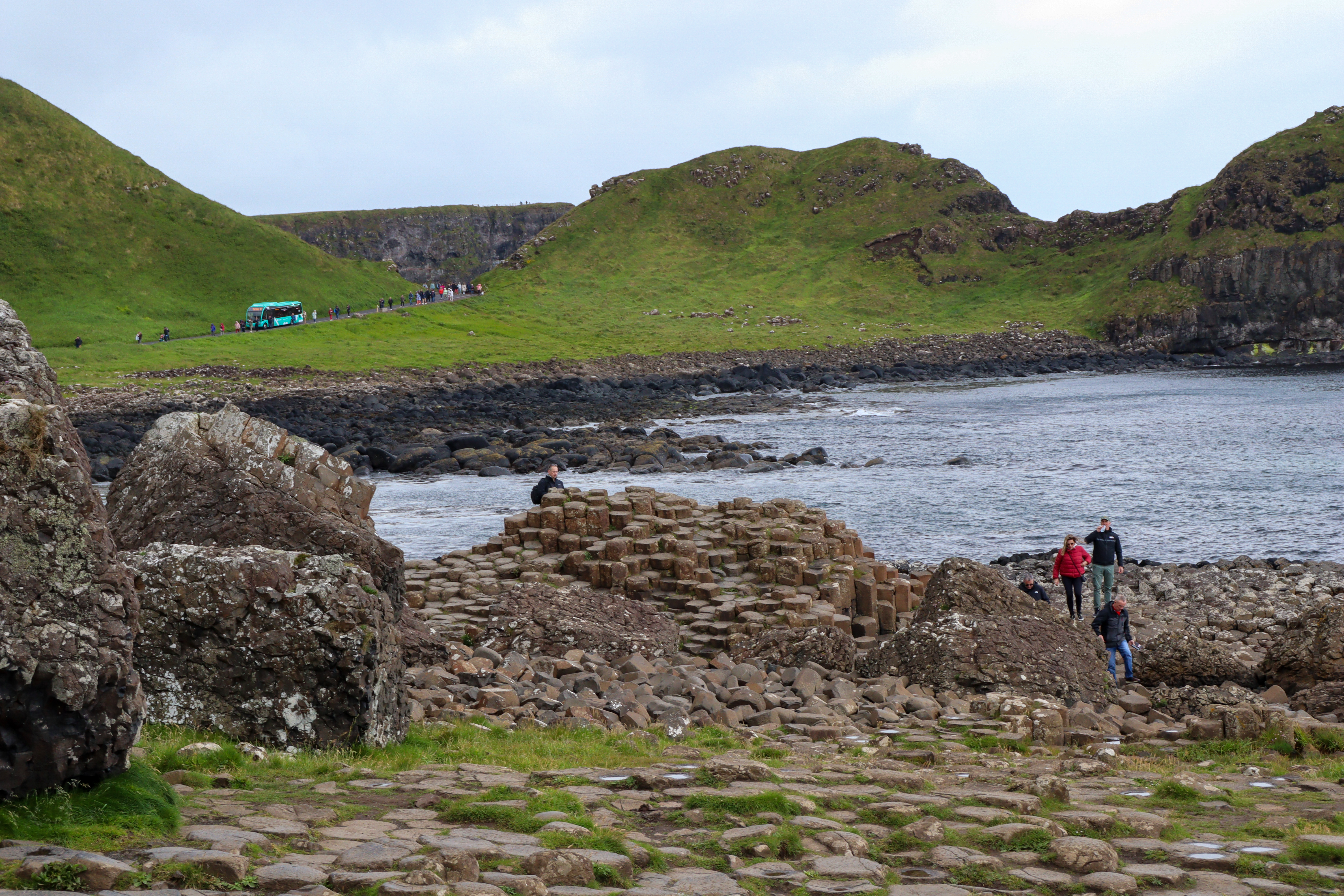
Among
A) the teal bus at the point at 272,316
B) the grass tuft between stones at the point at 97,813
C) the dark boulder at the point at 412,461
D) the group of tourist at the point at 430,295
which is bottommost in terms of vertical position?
the dark boulder at the point at 412,461

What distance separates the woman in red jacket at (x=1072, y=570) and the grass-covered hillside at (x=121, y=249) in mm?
104174

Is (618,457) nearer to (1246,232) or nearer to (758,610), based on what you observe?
(758,610)

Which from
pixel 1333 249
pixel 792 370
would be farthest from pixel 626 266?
pixel 1333 249

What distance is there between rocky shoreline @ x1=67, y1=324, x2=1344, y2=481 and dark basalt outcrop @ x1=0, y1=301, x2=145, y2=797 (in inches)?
1637

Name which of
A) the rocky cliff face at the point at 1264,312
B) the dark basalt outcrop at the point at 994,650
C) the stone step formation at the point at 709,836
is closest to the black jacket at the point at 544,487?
the dark basalt outcrop at the point at 994,650

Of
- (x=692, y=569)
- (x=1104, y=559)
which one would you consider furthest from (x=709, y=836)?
(x=1104, y=559)

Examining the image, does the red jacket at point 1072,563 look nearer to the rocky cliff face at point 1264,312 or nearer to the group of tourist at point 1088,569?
the group of tourist at point 1088,569

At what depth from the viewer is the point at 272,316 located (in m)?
112

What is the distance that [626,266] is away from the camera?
192 meters

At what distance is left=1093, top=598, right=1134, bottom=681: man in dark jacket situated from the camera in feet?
56.9

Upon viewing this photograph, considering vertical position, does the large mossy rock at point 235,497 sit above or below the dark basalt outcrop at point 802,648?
above

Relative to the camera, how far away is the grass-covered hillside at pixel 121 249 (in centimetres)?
Answer: 11788

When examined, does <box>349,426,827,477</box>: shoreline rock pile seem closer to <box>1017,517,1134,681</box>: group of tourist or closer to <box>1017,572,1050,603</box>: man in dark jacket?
<box>1017,517,1134,681</box>: group of tourist

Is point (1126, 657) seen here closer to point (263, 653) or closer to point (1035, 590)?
point (1035, 590)
